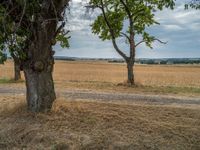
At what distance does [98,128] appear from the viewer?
9.45m

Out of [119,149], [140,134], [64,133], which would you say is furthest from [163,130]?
[64,133]

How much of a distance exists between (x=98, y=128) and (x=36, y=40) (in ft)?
9.82

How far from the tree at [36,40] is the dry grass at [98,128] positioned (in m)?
0.56

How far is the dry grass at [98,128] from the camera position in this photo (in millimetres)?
8672

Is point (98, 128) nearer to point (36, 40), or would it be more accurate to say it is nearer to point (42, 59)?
point (42, 59)

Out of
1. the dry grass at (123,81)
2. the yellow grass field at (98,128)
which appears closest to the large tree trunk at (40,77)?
the yellow grass field at (98,128)

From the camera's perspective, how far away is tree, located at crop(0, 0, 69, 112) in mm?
9594

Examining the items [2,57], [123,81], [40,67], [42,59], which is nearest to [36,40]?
[42,59]

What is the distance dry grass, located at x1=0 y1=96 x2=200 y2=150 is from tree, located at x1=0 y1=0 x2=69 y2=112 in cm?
56

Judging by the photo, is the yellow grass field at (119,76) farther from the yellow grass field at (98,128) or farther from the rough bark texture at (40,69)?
the rough bark texture at (40,69)

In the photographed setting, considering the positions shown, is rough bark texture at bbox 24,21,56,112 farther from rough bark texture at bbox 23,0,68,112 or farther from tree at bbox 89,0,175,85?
tree at bbox 89,0,175,85

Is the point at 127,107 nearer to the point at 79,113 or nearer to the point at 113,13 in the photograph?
the point at 79,113

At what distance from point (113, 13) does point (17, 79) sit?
25.5 feet

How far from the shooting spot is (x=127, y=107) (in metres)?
11.6
